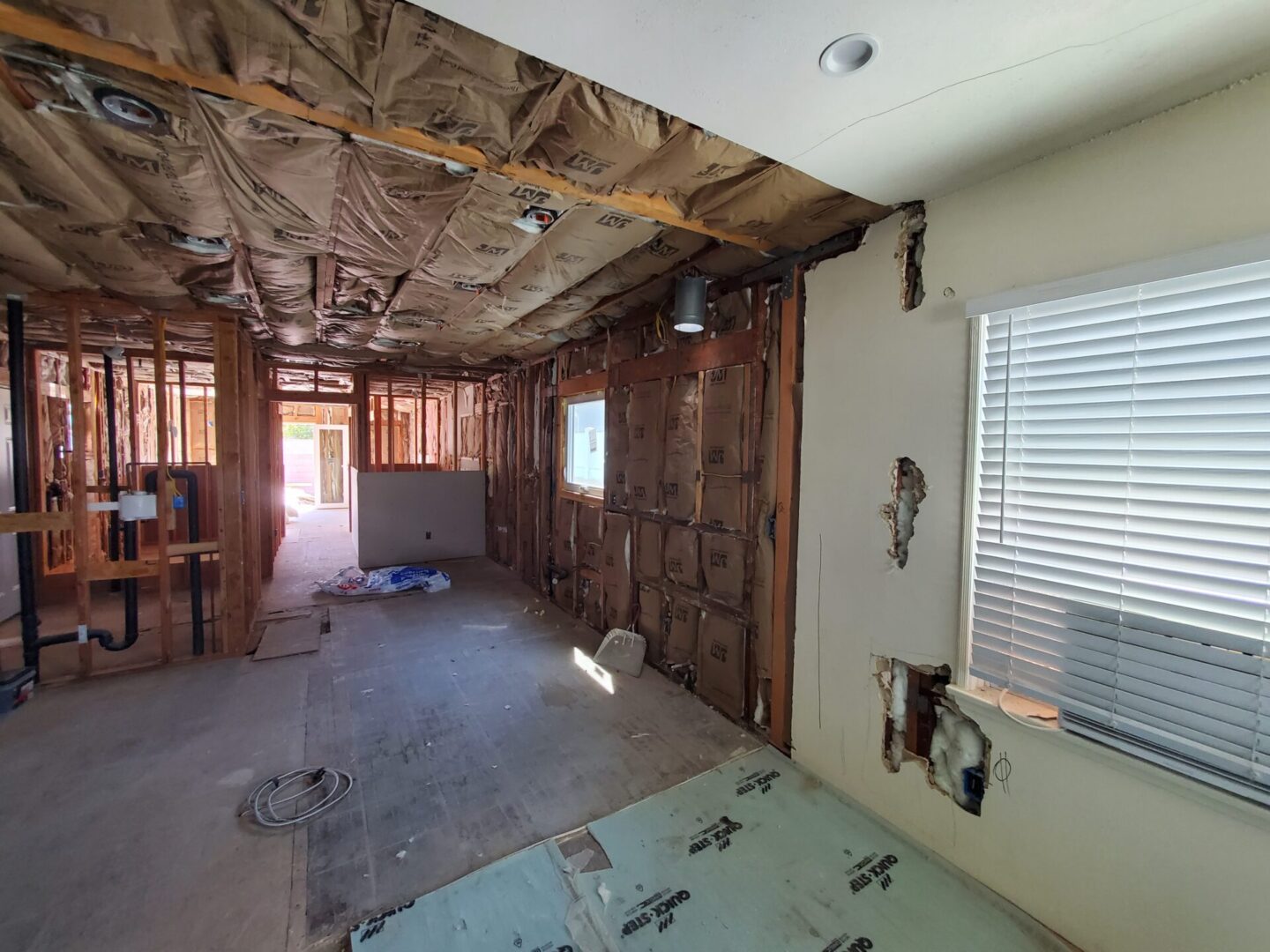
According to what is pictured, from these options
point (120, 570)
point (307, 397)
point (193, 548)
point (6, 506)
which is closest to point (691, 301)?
point (193, 548)

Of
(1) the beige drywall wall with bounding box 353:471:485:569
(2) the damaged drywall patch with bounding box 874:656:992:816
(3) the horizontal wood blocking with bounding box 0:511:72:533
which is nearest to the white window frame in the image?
(1) the beige drywall wall with bounding box 353:471:485:569

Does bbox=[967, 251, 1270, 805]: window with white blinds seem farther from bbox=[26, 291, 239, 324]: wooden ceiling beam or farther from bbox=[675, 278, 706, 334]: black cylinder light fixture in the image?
bbox=[26, 291, 239, 324]: wooden ceiling beam

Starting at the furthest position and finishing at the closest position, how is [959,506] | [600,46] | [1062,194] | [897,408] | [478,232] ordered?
[478,232]
[897,408]
[959,506]
[1062,194]
[600,46]

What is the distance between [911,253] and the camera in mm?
Answer: 1854

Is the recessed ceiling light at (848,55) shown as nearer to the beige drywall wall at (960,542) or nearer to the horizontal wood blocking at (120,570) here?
the beige drywall wall at (960,542)

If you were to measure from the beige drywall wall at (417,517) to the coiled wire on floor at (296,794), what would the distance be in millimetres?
3871

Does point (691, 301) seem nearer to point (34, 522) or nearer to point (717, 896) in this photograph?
point (717, 896)

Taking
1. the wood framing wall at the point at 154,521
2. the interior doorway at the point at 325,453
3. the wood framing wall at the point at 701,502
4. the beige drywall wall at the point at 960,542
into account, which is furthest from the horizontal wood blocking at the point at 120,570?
the interior doorway at the point at 325,453

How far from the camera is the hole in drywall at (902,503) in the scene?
184cm

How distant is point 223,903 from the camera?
5.21 feet

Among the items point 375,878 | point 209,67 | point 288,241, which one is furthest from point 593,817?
point 288,241

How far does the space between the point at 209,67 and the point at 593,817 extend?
2.67m

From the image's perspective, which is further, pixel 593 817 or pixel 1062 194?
pixel 593 817

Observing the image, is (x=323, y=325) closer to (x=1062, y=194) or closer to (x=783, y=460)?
(x=783, y=460)
